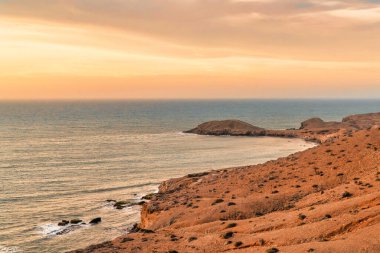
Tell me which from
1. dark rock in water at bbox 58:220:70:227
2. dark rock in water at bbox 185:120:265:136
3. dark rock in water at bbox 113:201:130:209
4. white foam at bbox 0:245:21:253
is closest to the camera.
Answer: white foam at bbox 0:245:21:253

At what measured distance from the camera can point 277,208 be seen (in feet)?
173

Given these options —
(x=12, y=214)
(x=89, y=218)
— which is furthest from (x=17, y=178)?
(x=89, y=218)

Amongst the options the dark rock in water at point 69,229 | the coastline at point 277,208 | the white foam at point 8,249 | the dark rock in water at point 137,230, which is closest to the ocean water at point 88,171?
the white foam at point 8,249

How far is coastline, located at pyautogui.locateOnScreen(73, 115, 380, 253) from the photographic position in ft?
124

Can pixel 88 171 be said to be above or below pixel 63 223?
above

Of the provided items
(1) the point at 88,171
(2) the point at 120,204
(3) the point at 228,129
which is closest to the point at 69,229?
(2) the point at 120,204

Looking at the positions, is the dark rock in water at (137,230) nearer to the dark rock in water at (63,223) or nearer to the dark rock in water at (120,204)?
the dark rock in water at (120,204)

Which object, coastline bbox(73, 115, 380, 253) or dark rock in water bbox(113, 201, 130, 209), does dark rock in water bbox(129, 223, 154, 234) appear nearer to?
coastline bbox(73, 115, 380, 253)

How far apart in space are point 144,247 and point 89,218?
23773 mm

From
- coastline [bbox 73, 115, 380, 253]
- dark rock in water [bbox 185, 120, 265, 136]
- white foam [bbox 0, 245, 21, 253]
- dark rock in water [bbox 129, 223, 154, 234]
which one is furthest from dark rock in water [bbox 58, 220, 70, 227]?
dark rock in water [bbox 185, 120, 265, 136]

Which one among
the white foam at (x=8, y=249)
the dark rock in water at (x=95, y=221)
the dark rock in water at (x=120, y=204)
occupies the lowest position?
the white foam at (x=8, y=249)

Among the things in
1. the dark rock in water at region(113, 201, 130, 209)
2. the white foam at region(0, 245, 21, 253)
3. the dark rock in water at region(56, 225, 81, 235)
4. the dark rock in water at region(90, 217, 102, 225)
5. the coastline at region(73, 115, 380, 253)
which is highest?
the coastline at region(73, 115, 380, 253)

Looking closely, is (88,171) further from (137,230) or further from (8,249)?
(8,249)

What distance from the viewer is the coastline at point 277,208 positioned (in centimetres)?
3766
